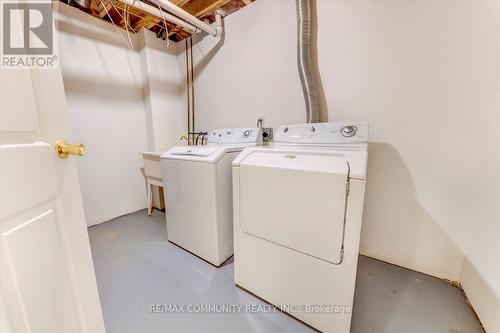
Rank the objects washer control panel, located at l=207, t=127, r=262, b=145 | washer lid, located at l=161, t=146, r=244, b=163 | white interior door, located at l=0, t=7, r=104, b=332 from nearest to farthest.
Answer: white interior door, located at l=0, t=7, r=104, b=332 < washer lid, located at l=161, t=146, r=244, b=163 < washer control panel, located at l=207, t=127, r=262, b=145

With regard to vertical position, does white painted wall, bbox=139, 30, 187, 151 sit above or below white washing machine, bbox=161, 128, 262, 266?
above

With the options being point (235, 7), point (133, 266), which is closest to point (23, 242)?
point (133, 266)

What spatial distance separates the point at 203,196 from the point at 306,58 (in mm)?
1348

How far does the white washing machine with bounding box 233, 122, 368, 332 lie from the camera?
0.90m

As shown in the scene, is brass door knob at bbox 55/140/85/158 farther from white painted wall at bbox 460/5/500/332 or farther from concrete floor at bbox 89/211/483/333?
white painted wall at bbox 460/5/500/332

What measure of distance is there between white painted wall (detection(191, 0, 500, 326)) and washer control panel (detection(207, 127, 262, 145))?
14.0 inches

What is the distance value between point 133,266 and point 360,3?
2.65m

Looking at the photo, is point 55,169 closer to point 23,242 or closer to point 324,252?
point 23,242

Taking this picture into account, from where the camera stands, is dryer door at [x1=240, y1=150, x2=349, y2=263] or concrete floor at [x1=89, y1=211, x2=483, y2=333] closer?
dryer door at [x1=240, y1=150, x2=349, y2=263]

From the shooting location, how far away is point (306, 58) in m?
1.54

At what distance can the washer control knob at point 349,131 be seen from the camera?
1.18m

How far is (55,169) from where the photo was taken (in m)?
0.54

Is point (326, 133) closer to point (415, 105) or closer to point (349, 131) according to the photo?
point (349, 131)

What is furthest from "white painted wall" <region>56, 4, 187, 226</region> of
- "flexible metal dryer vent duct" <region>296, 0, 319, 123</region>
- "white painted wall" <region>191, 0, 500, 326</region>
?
"flexible metal dryer vent duct" <region>296, 0, 319, 123</region>
